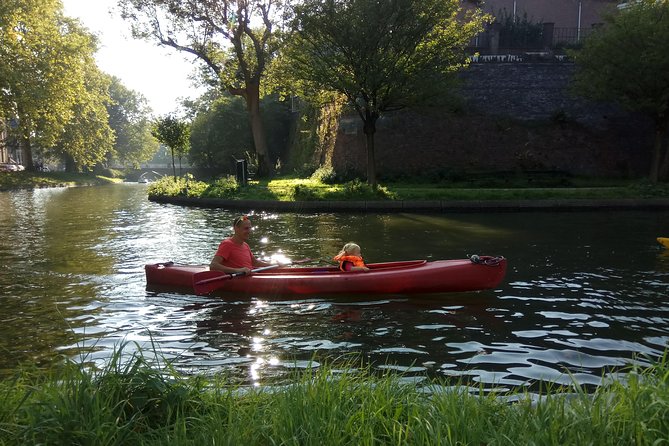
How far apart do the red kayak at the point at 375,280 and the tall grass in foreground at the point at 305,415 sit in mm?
3789

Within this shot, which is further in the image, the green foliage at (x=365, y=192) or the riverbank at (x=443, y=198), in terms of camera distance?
the green foliage at (x=365, y=192)

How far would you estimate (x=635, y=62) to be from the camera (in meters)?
19.9

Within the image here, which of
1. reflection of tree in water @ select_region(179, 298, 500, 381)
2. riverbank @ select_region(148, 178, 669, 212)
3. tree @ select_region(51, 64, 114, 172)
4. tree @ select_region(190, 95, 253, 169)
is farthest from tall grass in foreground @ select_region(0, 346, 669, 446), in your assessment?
tree @ select_region(51, 64, 114, 172)

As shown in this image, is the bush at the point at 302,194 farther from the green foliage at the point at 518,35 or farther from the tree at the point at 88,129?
the tree at the point at 88,129

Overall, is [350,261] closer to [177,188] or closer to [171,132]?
[177,188]

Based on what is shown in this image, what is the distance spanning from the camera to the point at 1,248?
37.7 feet

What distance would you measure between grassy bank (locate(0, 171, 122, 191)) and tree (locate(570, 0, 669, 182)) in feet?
117

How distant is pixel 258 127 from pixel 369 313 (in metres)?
24.7

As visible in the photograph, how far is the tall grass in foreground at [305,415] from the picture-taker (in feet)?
8.77

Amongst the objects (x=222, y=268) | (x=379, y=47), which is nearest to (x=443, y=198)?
(x=379, y=47)

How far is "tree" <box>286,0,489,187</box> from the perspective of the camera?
18328mm

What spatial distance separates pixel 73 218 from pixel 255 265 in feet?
38.6

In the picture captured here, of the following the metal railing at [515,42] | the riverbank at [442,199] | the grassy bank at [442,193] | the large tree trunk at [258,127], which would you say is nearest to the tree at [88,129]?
the large tree trunk at [258,127]

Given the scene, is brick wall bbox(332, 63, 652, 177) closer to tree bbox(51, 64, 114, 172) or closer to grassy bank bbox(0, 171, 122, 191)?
grassy bank bbox(0, 171, 122, 191)
